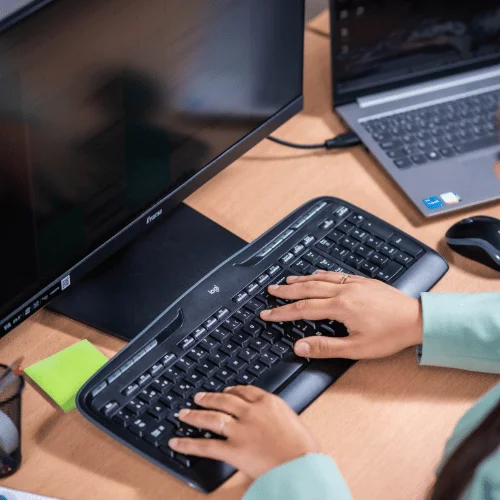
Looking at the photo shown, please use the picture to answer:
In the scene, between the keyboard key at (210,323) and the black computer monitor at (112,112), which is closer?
the black computer monitor at (112,112)

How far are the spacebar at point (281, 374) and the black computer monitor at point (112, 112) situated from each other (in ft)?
0.77

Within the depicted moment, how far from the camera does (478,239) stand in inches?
40.1

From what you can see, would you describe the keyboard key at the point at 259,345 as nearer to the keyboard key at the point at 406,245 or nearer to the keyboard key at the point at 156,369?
the keyboard key at the point at 156,369

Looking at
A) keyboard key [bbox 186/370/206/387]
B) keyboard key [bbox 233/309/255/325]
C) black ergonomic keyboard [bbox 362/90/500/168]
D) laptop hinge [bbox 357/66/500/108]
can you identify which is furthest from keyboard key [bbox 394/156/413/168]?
keyboard key [bbox 186/370/206/387]

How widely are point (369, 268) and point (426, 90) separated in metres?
0.39

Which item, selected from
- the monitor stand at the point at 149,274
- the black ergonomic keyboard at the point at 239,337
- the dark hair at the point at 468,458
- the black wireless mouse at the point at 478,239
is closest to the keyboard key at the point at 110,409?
the black ergonomic keyboard at the point at 239,337

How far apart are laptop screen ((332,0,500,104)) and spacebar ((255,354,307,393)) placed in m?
0.50

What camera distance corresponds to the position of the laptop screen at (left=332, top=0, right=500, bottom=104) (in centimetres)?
117

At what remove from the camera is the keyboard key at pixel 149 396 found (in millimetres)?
840

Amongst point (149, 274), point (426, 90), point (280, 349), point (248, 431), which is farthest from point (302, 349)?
point (426, 90)

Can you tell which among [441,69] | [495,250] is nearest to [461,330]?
[495,250]

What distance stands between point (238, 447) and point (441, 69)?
2.40ft

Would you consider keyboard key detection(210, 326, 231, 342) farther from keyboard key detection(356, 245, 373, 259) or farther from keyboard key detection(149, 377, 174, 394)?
keyboard key detection(356, 245, 373, 259)

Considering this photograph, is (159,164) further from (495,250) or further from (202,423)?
(495,250)
